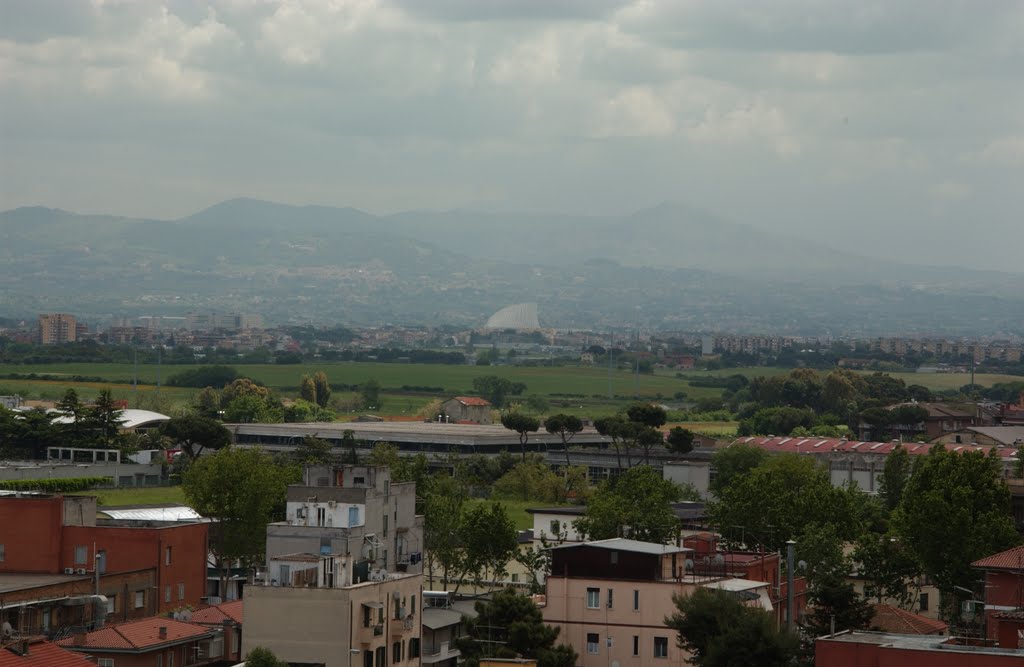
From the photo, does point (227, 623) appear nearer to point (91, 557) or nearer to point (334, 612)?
point (334, 612)

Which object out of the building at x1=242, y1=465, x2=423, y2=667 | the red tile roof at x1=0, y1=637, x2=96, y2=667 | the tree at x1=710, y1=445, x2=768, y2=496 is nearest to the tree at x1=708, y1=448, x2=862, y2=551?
the building at x1=242, y1=465, x2=423, y2=667

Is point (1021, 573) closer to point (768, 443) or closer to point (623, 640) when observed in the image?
point (623, 640)

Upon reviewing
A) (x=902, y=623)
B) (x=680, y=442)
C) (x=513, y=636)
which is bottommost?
(x=902, y=623)

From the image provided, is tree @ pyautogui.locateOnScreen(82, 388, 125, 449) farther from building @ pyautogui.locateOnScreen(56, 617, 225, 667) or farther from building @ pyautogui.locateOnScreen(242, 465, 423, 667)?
building @ pyautogui.locateOnScreen(56, 617, 225, 667)

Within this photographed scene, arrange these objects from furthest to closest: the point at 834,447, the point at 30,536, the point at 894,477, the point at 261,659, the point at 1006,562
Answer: the point at 834,447 < the point at 894,477 < the point at 30,536 < the point at 1006,562 < the point at 261,659

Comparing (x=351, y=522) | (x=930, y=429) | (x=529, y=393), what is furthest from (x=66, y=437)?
(x=529, y=393)

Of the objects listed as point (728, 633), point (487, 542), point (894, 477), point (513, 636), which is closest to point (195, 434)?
point (894, 477)
